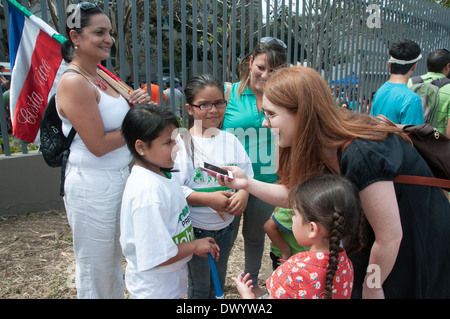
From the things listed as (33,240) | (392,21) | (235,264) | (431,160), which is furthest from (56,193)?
(392,21)

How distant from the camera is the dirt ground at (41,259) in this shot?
2.67m

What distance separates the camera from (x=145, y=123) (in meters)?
1.63

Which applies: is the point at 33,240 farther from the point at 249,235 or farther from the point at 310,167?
the point at 310,167

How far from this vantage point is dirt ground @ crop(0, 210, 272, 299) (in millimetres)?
2672

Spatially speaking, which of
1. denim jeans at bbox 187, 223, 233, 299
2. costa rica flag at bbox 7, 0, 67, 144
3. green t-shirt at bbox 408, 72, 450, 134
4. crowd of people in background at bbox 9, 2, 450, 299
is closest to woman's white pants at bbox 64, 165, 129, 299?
crowd of people in background at bbox 9, 2, 450, 299

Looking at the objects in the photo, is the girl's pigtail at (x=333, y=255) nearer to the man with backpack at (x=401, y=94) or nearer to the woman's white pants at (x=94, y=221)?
the woman's white pants at (x=94, y=221)

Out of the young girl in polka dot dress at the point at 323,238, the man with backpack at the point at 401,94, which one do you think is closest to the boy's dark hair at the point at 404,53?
the man with backpack at the point at 401,94

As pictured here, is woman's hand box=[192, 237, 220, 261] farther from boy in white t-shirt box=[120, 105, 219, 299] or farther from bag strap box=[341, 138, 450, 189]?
bag strap box=[341, 138, 450, 189]

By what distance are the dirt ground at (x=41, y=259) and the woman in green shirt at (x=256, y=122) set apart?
732 millimetres

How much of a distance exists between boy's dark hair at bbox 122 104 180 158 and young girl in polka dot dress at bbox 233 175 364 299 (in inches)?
28.0

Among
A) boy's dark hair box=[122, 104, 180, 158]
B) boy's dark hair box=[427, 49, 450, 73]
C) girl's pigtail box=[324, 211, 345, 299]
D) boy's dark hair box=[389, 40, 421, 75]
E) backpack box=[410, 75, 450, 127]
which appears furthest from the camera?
boy's dark hair box=[427, 49, 450, 73]

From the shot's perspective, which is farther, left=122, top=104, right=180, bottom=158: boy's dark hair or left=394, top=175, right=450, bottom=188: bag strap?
left=122, top=104, right=180, bottom=158: boy's dark hair

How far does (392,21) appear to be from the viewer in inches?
288

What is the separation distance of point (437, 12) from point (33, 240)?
996 cm
